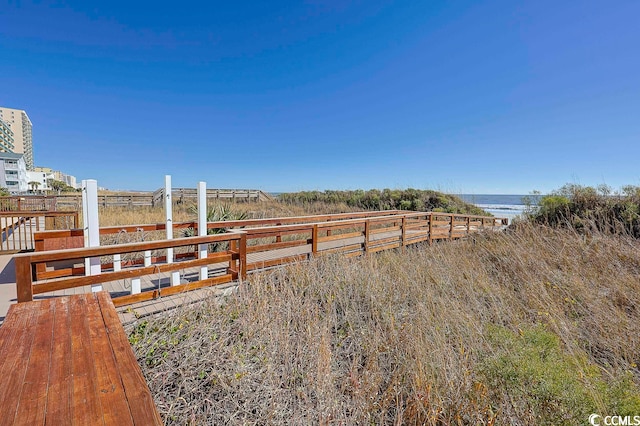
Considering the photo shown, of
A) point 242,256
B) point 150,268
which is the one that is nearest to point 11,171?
point 150,268

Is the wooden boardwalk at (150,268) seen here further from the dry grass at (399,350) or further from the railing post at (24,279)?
the dry grass at (399,350)

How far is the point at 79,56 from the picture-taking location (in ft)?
32.0

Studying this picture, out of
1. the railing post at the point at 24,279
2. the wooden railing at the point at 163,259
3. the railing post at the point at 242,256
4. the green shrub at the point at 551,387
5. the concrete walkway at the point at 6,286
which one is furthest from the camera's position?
the railing post at the point at 242,256

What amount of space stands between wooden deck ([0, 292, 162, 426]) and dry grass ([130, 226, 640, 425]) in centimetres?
69

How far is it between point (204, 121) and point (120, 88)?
14.5ft

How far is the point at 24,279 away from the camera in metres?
2.24

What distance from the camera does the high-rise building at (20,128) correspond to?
87188 mm

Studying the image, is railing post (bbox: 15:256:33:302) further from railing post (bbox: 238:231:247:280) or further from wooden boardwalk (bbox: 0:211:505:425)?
railing post (bbox: 238:231:247:280)

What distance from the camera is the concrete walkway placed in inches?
119

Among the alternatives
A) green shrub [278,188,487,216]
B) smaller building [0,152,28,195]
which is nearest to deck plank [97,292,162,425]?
green shrub [278,188,487,216]

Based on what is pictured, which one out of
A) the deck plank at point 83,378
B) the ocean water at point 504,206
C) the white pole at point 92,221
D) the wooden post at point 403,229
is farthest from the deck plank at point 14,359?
the ocean water at point 504,206

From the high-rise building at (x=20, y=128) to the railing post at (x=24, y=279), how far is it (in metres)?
119

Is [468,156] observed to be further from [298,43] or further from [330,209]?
[298,43]

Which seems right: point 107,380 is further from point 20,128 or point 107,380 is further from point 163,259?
point 20,128
